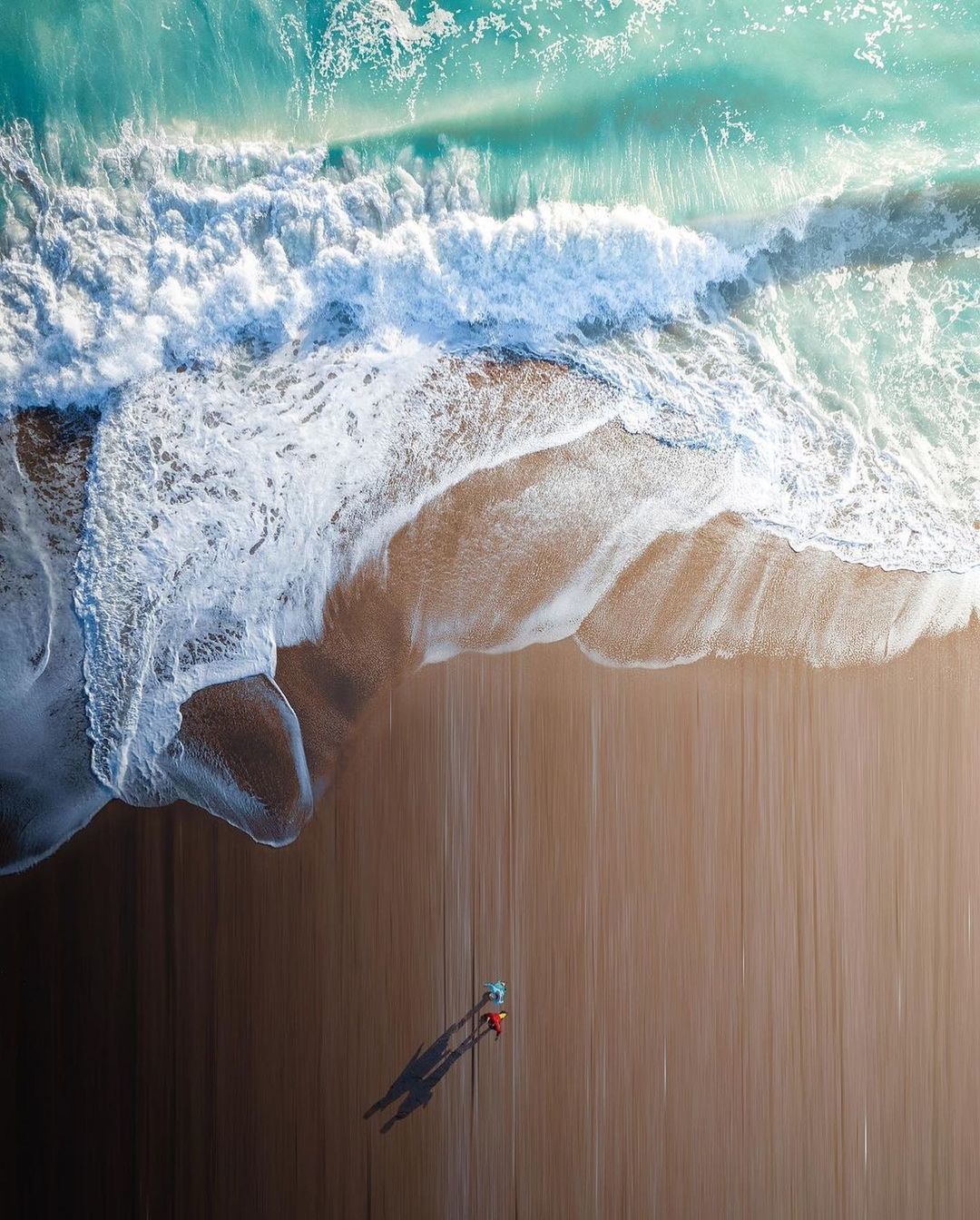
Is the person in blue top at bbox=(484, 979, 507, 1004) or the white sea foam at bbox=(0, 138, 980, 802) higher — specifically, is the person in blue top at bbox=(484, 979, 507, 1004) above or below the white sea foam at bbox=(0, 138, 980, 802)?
below

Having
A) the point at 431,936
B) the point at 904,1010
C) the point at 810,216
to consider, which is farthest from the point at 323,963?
the point at 810,216

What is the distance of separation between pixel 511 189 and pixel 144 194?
0.82 m

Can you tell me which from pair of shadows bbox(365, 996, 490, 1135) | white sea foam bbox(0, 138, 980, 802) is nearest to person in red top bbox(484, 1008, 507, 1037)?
pair of shadows bbox(365, 996, 490, 1135)

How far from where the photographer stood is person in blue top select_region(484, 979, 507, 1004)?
1.71 metres

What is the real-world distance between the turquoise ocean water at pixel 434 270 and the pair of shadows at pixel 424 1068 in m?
0.82

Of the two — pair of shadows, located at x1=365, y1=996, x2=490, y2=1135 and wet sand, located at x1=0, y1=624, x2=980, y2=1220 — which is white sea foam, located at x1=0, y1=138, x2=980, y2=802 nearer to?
wet sand, located at x1=0, y1=624, x2=980, y2=1220

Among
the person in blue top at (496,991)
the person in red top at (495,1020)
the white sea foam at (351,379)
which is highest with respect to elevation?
the white sea foam at (351,379)

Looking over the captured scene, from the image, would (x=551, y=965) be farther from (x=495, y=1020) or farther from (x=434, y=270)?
(x=434, y=270)

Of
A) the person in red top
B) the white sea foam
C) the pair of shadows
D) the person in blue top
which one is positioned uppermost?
the white sea foam

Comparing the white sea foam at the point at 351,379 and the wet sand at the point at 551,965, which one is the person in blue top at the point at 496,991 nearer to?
the wet sand at the point at 551,965

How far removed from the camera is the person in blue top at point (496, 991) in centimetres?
171

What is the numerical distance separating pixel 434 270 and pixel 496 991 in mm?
1586

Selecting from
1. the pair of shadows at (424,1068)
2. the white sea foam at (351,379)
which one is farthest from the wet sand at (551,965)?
the white sea foam at (351,379)

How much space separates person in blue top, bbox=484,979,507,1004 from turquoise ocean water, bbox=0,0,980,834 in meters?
0.83
